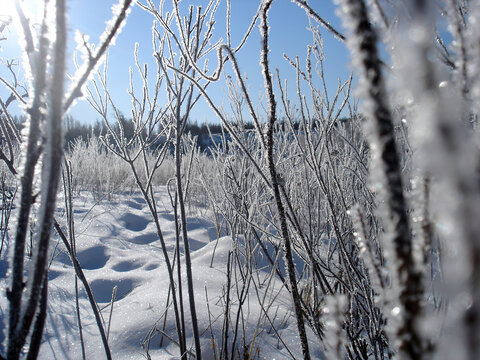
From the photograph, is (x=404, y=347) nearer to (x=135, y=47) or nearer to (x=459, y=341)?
(x=459, y=341)

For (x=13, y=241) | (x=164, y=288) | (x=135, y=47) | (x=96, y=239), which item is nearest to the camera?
(x=13, y=241)

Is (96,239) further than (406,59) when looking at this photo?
Yes

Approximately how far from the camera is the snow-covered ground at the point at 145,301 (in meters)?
1.49

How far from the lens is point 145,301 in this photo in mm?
1855

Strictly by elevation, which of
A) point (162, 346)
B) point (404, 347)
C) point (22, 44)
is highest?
point (22, 44)

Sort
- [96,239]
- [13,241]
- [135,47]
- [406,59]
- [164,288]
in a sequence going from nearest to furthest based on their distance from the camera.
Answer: [406,59]
[13,241]
[135,47]
[164,288]
[96,239]

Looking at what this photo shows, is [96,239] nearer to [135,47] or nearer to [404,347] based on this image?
[135,47]

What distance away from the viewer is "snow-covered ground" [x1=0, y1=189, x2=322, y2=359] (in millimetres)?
1485

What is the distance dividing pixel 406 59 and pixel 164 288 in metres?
2.08

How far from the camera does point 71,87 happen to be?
39 centimetres

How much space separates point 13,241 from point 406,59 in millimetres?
412

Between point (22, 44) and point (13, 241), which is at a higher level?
point (22, 44)

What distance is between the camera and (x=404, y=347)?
19 cm

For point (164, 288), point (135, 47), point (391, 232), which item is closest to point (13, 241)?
point (391, 232)
